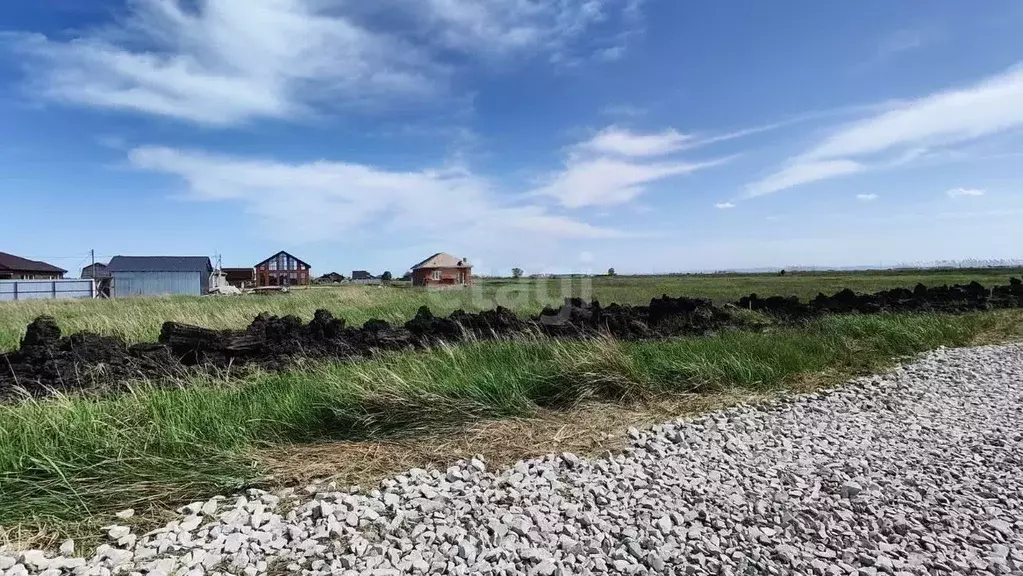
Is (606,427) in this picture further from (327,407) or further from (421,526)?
(327,407)

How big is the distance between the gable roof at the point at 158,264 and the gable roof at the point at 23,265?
15.2 m

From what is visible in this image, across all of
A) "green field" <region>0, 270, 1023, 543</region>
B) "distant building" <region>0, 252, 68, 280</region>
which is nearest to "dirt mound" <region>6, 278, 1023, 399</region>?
"green field" <region>0, 270, 1023, 543</region>

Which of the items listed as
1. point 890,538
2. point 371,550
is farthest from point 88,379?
point 890,538

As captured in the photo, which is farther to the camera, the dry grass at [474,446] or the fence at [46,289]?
the fence at [46,289]

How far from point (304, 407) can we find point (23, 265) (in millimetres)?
69796

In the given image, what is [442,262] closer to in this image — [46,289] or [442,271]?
[442,271]

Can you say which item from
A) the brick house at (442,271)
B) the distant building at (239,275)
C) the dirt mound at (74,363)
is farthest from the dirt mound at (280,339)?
the distant building at (239,275)

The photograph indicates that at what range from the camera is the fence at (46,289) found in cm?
2842

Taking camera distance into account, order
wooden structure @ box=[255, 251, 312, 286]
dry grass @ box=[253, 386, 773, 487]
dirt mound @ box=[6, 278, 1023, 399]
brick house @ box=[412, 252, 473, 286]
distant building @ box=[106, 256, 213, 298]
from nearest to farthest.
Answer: dry grass @ box=[253, 386, 773, 487] < dirt mound @ box=[6, 278, 1023, 399] < distant building @ box=[106, 256, 213, 298] < brick house @ box=[412, 252, 473, 286] < wooden structure @ box=[255, 251, 312, 286]

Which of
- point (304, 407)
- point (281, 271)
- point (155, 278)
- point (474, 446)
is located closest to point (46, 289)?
point (155, 278)

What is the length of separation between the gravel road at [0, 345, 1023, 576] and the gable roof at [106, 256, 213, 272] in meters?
45.4

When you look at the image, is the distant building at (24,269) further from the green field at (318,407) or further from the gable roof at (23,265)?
the green field at (318,407)

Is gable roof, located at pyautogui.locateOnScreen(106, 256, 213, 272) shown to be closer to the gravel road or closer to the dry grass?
the dry grass

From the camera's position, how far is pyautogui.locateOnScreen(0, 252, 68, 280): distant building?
48.8 m
